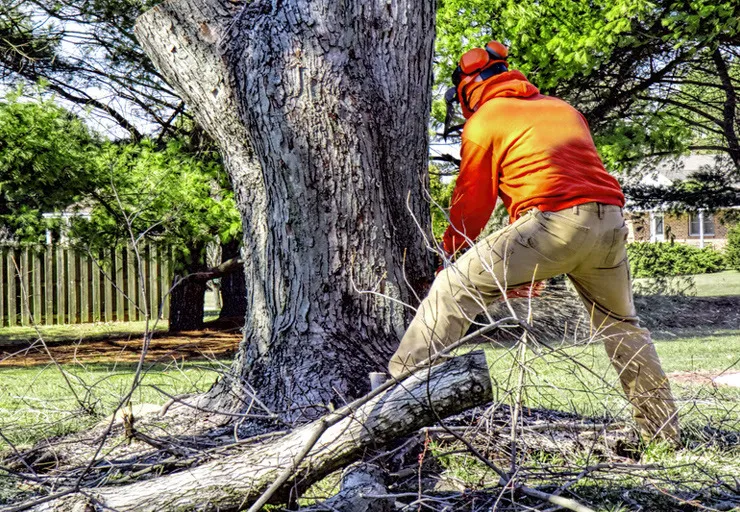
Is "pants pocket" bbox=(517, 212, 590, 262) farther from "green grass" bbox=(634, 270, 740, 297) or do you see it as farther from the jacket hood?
"green grass" bbox=(634, 270, 740, 297)

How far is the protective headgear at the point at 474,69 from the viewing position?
389 cm

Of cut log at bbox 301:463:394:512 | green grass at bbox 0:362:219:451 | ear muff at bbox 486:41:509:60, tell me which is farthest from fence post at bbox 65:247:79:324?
cut log at bbox 301:463:394:512

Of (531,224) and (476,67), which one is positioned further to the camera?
(476,67)

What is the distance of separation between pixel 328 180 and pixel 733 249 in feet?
104

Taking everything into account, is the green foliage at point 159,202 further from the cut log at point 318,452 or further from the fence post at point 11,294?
the cut log at point 318,452

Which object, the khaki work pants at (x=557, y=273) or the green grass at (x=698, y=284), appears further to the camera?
the green grass at (x=698, y=284)

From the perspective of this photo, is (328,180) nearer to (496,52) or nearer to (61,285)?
(496,52)

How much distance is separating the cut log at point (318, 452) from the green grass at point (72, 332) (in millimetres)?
11065

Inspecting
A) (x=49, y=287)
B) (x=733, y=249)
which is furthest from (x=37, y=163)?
(x=733, y=249)

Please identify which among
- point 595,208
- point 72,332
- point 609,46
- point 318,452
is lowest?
point 72,332

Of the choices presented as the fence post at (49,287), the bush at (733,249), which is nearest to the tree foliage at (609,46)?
the fence post at (49,287)

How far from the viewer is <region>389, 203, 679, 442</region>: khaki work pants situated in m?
3.44

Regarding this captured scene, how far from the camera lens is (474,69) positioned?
3902 millimetres

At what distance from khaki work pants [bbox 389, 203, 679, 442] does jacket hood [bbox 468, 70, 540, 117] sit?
1.99 feet
